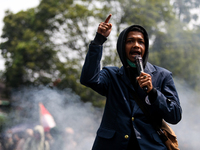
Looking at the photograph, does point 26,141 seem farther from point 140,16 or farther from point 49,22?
point 140,16

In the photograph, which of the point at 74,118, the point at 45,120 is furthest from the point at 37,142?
the point at 74,118

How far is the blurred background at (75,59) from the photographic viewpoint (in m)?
11.6

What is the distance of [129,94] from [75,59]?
1394cm

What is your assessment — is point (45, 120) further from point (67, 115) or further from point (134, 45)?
point (134, 45)

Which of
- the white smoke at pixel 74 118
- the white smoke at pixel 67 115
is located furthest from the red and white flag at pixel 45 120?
the white smoke at pixel 74 118

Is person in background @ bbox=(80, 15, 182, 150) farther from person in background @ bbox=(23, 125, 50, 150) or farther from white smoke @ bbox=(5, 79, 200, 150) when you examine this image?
white smoke @ bbox=(5, 79, 200, 150)

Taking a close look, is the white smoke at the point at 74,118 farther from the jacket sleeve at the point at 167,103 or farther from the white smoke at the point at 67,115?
the jacket sleeve at the point at 167,103

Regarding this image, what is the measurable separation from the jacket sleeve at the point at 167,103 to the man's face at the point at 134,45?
0.90 ft

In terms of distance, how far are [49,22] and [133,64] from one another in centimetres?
1482

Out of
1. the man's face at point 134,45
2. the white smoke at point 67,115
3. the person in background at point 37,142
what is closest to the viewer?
the man's face at point 134,45

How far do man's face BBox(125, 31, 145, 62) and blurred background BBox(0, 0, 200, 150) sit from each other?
28.5 feet

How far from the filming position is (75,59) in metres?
15.8

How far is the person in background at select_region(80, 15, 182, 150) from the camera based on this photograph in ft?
5.80

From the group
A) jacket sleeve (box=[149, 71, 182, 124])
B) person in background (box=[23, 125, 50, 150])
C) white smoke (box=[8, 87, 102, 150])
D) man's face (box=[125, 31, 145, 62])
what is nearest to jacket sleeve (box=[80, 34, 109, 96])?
man's face (box=[125, 31, 145, 62])
